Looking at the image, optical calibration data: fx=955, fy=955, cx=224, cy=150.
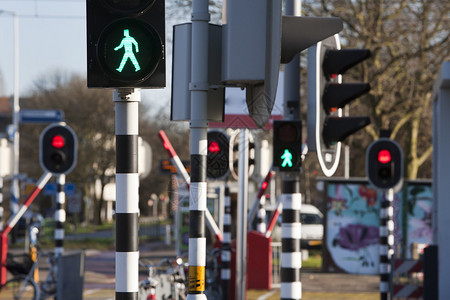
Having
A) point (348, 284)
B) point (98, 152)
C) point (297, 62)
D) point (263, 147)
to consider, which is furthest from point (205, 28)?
point (98, 152)

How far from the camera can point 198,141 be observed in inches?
265

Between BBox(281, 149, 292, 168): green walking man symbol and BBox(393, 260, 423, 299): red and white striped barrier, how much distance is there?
4494 millimetres

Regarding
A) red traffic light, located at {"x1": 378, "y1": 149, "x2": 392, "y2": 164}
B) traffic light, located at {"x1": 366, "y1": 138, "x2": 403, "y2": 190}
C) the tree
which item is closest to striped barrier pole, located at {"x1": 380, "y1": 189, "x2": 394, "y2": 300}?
traffic light, located at {"x1": 366, "y1": 138, "x2": 403, "y2": 190}

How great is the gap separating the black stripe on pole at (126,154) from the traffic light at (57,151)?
967cm

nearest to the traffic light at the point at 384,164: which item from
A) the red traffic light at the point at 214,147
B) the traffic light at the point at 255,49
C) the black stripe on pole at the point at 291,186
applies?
the red traffic light at the point at 214,147

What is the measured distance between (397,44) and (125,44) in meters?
20.8

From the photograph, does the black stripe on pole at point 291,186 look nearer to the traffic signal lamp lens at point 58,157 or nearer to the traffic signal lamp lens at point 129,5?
the traffic signal lamp lens at point 129,5

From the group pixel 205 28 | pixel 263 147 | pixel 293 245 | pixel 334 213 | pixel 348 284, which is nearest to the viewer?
pixel 205 28

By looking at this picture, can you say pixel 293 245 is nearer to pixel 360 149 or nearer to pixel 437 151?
pixel 437 151

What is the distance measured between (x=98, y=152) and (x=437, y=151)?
140 ft

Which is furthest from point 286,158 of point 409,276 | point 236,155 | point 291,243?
point 236,155

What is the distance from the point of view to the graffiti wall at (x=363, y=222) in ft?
71.7

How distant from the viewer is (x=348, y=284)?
20.2 m

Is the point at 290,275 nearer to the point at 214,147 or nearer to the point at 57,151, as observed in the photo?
the point at 214,147
